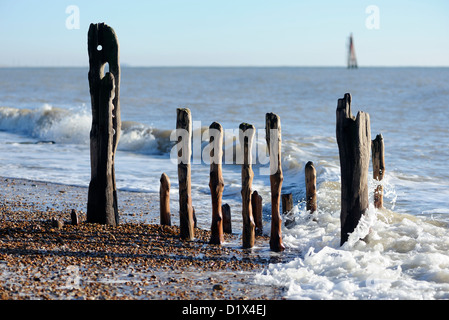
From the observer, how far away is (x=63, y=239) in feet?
27.0

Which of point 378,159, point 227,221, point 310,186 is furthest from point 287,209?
point 378,159

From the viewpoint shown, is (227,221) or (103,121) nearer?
(103,121)

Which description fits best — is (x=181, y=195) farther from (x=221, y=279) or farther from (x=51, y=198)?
(x=51, y=198)

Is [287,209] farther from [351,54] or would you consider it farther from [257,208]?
[351,54]

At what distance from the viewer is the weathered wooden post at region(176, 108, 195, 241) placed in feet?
26.1

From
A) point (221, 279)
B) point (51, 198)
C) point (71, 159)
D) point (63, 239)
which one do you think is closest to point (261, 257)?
point (221, 279)

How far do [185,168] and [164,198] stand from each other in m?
1.20

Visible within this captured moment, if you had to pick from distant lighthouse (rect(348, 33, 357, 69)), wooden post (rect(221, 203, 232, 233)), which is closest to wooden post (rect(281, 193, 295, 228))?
wooden post (rect(221, 203, 232, 233))

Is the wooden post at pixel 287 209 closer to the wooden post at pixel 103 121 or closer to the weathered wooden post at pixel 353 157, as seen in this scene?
the weathered wooden post at pixel 353 157

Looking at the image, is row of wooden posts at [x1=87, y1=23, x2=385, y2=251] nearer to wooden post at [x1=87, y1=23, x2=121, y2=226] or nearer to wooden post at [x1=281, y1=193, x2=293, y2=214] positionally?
wooden post at [x1=87, y1=23, x2=121, y2=226]

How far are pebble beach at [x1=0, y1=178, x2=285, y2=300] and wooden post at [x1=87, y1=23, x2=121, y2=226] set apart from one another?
14.3 inches

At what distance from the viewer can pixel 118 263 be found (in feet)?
24.0

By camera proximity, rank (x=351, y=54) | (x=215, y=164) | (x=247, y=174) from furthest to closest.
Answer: (x=351, y=54) → (x=215, y=164) → (x=247, y=174)

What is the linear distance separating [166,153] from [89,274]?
15.2 metres
